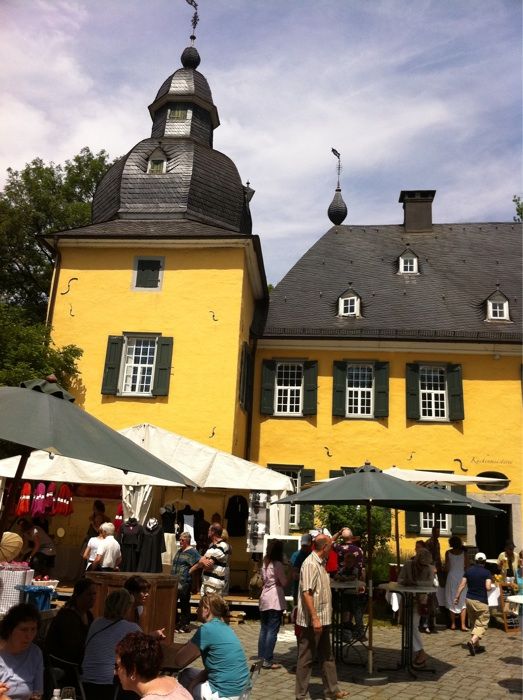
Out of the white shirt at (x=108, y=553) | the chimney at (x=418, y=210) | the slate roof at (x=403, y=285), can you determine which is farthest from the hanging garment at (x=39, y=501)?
the chimney at (x=418, y=210)

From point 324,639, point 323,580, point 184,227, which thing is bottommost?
point 324,639

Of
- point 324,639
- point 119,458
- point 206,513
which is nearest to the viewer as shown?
point 119,458

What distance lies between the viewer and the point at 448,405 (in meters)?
18.0

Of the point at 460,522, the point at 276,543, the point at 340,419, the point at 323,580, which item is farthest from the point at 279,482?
the point at 460,522

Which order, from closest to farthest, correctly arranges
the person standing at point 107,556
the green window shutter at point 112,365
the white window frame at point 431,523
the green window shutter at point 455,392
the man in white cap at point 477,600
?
the man in white cap at point 477,600 → the person standing at point 107,556 → the green window shutter at point 112,365 → the white window frame at point 431,523 → the green window shutter at point 455,392

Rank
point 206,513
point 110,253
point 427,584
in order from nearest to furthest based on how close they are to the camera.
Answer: point 427,584 → point 206,513 → point 110,253

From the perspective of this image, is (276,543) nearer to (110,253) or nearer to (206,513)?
(206,513)

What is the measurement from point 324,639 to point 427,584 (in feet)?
7.09

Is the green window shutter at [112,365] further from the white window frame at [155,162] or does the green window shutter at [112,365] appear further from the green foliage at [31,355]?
the white window frame at [155,162]

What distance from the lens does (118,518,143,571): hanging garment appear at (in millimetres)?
10273

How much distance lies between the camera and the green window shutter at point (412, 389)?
17938mm

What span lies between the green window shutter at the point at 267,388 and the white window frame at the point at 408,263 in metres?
5.97

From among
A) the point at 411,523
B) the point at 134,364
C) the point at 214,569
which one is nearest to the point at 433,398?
the point at 411,523

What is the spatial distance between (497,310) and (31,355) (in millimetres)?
13477
